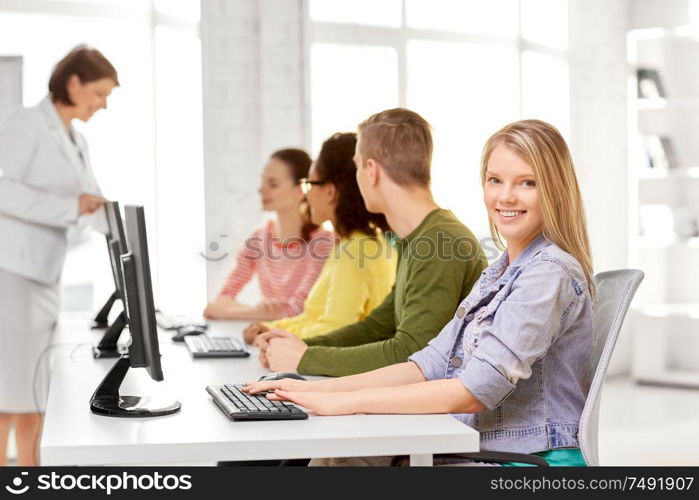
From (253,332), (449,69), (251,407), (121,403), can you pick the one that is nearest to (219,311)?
(253,332)

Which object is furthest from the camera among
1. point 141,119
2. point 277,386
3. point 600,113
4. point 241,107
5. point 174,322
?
point 600,113

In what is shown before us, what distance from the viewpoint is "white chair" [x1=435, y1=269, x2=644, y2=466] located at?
5.10ft

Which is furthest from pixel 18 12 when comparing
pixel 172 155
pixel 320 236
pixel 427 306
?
pixel 427 306

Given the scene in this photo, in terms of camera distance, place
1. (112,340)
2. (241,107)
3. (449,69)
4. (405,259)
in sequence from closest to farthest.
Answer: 1. (405,259)
2. (112,340)
3. (241,107)
4. (449,69)

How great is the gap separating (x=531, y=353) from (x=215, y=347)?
1109 millimetres

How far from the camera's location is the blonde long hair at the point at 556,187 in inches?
65.2

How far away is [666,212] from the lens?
5.65m

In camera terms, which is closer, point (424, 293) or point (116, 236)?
point (424, 293)

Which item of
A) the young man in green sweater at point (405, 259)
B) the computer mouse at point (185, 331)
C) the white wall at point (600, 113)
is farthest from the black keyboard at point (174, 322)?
the white wall at point (600, 113)

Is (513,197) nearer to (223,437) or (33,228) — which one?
(223,437)

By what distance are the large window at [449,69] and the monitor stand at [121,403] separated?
316cm

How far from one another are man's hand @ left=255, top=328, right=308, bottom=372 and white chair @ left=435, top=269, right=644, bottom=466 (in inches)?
21.4

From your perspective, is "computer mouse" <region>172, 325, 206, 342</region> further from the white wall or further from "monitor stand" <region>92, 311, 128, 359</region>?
the white wall
